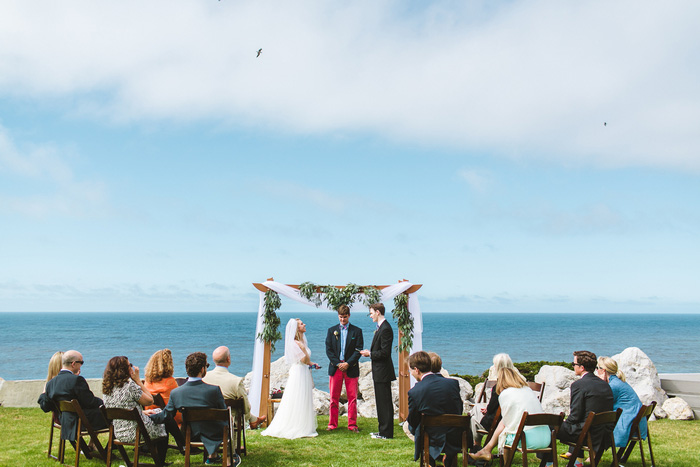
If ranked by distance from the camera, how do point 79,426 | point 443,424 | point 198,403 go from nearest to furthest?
point 443,424, point 198,403, point 79,426

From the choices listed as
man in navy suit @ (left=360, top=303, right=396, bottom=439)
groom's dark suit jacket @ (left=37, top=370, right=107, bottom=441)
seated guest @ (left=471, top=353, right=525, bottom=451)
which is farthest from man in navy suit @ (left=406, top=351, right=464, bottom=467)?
groom's dark suit jacket @ (left=37, top=370, right=107, bottom=441)

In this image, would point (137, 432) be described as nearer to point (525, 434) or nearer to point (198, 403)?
point (198, 403)

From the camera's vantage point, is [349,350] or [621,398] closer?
[621,398]

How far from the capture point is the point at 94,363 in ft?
143

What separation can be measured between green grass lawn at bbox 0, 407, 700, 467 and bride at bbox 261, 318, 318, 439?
0.67ft

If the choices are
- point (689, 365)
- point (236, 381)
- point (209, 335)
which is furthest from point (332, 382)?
point (209, 335)

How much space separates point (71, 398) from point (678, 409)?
31.6 feet

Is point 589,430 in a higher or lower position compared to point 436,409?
lower

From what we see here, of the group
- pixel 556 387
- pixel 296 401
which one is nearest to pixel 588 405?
pixel 296 401

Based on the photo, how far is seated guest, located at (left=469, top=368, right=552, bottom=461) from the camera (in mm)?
5348

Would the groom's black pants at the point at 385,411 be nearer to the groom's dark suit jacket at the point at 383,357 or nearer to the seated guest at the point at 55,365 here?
the groom's dark suit jacket at the point at 383,357

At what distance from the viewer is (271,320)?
31.6 ft

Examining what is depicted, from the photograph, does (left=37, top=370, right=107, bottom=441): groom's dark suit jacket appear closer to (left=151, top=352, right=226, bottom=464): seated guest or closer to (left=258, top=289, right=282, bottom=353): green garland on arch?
(left=151, top=352, right=226, bottom=464): seated guest

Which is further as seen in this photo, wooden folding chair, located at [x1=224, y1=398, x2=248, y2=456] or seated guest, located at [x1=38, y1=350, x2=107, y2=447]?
wooden folding chair, located at [x1=224, y1=398, x2=248, y2=456]
